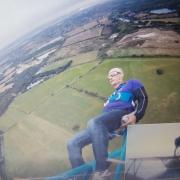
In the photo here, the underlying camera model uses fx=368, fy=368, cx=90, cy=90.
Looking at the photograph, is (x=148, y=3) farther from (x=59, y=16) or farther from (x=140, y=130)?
(x=140, y=130)

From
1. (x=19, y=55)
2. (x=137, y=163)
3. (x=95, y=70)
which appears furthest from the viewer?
(x=19, y=55)

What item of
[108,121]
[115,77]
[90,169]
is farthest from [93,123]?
[115,77]

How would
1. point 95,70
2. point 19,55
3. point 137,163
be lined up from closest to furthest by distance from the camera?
point 137,163 → point 95,70 → point 19,55

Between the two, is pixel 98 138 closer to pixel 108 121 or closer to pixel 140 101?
pixel 108 121

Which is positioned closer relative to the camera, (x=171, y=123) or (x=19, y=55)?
(x=171, y=123)

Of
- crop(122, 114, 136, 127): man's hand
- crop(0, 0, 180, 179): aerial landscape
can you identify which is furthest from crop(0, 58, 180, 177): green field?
crop(122, 114, 136, 127): man's hand

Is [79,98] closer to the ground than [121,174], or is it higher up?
higher up

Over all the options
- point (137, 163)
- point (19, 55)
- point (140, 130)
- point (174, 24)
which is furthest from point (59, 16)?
point (137, 163)

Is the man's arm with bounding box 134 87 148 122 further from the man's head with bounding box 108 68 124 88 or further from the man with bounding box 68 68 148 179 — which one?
the man's head with bounding box 108 68 124 88

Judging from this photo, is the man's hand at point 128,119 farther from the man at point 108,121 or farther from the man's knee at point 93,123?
the man's knee at point 93,123
